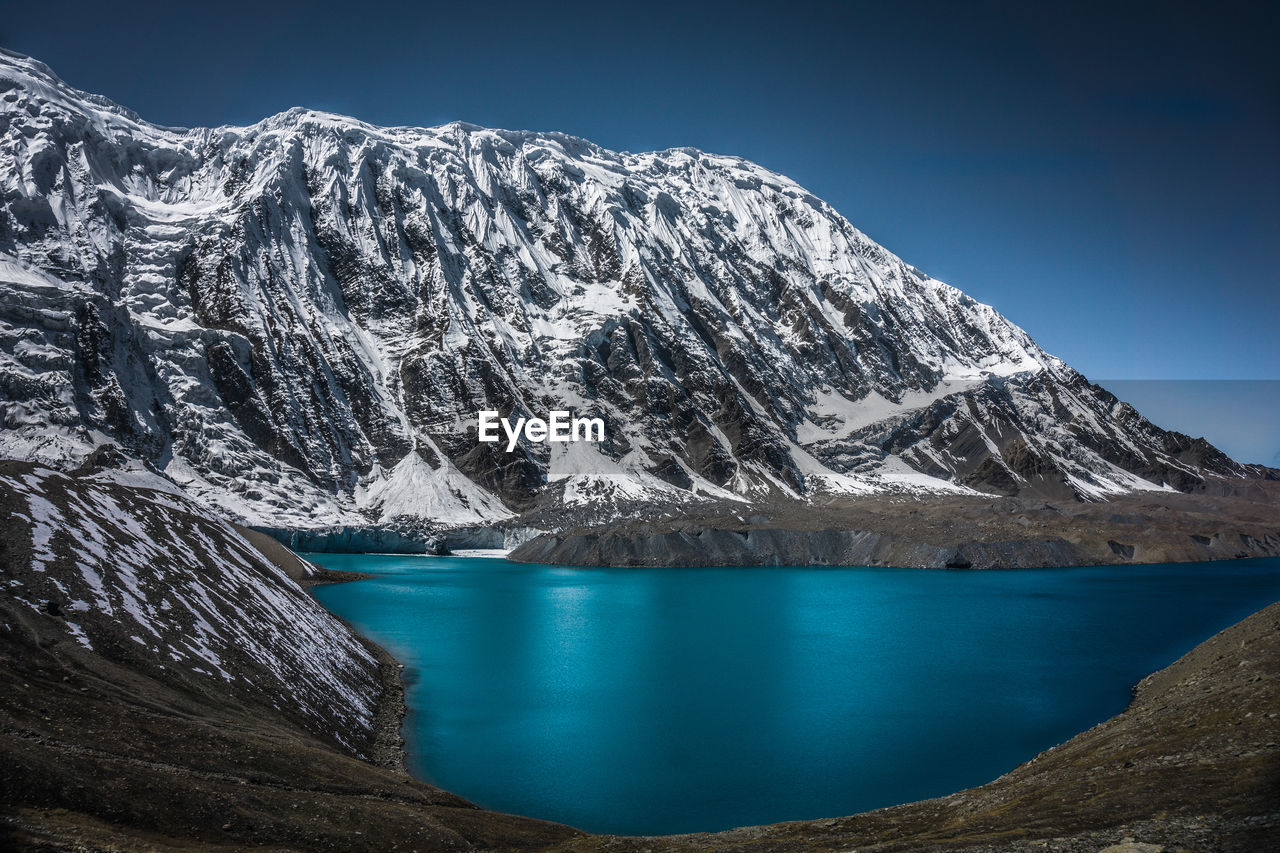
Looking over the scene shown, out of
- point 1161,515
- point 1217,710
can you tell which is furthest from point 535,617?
point 1161,515

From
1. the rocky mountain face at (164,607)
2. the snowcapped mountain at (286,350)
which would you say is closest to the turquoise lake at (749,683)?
the rocky mountain face at (164,607)

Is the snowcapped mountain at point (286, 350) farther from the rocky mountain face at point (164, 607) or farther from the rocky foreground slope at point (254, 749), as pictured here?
the rocky foreground slope at point (254, 749)

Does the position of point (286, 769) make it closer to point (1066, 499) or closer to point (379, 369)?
→ point (379, 369)

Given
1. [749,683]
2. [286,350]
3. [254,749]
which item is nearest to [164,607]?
[254,749]

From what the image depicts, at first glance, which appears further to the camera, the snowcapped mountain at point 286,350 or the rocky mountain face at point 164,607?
the snowcapped mountain at point 286,350

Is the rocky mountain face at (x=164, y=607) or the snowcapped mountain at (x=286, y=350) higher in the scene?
the snowcapped mountain at (x=286, y=350)

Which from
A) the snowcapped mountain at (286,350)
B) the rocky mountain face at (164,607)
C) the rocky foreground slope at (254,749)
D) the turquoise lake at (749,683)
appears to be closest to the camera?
the rocky foreground slope at (254,749)

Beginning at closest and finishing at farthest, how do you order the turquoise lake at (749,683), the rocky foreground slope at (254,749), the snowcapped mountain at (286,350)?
1. the rocky foreground slope at (254,749)
2. the turquoise lake at (749,683)
3. the snowcapped mountain at (286,350)

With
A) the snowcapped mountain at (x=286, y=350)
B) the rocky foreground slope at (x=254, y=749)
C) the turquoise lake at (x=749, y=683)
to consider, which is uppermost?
the snowcapped mountain at (x=286, y=350)
